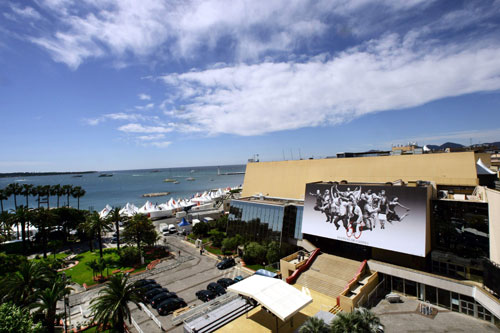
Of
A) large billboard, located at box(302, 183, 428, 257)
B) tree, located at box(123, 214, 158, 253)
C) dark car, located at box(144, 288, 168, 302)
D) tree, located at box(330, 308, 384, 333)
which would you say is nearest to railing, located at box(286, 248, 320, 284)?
large billboard, located at box(302, 183, 428, 257)

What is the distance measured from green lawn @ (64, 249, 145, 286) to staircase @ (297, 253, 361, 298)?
28097 mm

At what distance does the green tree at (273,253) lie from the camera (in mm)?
37556

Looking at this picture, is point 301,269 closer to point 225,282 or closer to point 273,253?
point 273,253

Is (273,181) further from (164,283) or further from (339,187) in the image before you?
(164,283)

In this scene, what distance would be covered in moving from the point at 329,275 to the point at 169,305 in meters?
19.0

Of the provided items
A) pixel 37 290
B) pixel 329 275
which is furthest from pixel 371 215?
pixel 37 290

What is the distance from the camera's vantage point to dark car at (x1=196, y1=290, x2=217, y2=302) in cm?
2922

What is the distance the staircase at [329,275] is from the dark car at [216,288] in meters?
9.38

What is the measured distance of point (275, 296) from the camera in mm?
20922

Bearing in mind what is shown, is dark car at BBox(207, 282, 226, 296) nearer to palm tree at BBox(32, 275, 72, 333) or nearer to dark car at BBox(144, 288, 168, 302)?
dark car at BBox(144, 288, 168, 302)

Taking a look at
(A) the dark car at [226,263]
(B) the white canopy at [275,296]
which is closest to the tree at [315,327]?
(B) the white canopy at [275,296]

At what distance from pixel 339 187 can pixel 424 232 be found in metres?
10.3

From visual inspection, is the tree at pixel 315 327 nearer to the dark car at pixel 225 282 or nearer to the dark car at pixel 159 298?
the dark car at pixel 225 282

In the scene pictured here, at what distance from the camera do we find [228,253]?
144ft
